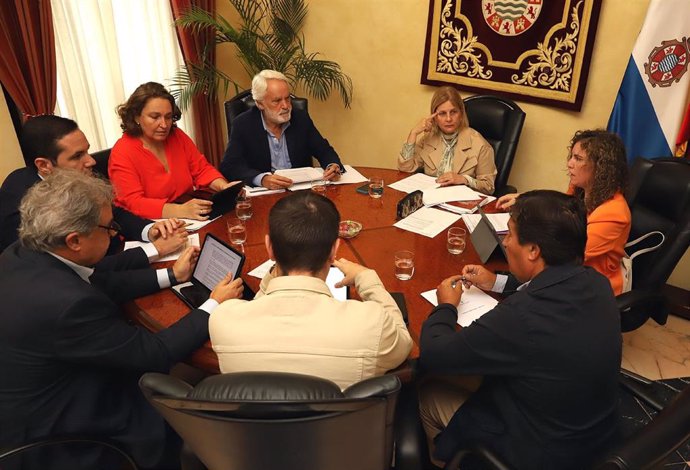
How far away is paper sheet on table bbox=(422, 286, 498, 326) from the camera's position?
1.65 m

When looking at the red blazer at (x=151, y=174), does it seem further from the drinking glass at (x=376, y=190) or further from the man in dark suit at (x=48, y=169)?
the drinking glass at (x=376, y=190)

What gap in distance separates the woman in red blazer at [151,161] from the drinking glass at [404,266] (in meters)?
0.97

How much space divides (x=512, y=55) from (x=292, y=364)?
3.02 meters

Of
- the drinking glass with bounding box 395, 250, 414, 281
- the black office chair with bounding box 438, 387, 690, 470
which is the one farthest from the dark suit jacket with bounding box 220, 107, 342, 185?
the black office chair with bounding box 438, 387, 690, 470

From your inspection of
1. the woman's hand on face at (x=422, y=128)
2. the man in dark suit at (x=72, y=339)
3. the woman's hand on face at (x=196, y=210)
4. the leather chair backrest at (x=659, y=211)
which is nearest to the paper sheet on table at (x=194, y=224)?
the woman's hand on face at (x=196, y=210)

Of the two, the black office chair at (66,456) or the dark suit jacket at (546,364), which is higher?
the dark suit jacket at (546,364)

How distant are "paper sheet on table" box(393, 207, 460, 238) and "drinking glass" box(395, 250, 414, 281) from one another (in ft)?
1.04

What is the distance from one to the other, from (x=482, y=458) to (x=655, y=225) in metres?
1.44

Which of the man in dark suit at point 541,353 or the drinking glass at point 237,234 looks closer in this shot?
the man in dark suit at point 541,353

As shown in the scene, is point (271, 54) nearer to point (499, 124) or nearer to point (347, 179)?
point (347, 179)

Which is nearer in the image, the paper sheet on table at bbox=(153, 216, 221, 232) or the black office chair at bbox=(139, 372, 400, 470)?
the black office chair at bbox=(139, 372, 400, 470)

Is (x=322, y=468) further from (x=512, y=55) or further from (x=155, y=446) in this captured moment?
(x=512, y=55)

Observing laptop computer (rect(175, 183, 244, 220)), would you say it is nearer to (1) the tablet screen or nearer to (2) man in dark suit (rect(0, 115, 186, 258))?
(2) man in dark suit (rect(0, 115, 186, 258))

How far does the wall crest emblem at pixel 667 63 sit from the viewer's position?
2.78 meters
